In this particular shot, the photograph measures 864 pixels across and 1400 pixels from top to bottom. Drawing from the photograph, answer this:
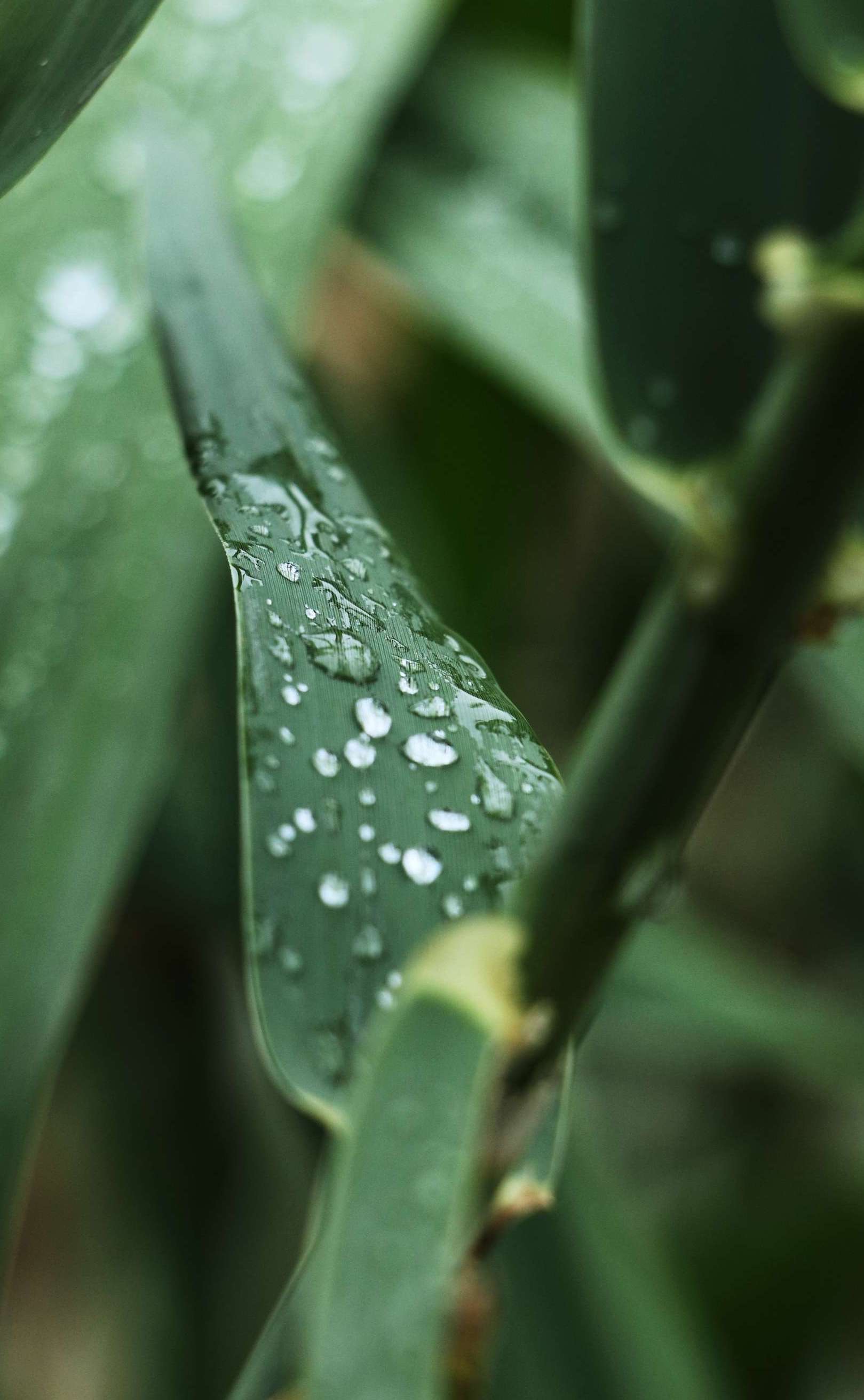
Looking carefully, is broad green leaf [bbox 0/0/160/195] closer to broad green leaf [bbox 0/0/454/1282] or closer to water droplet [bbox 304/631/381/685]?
water droplet [bbox 304/631/381/685]

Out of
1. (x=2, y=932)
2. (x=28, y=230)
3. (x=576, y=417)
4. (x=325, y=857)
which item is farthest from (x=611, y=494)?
(x=325, y=857)

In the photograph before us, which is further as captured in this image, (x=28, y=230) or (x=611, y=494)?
(x=611, y=494)

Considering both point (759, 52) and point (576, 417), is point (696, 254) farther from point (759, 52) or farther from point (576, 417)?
point (576, 417)

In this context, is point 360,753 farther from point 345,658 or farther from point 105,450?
point 105,450

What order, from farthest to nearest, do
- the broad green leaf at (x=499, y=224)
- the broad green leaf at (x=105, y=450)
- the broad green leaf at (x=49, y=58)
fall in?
the broad green leaf at (x=499, y=224) < the broad green leaf at (x=105, y=450) < the broad green leaf at (x=49, y=58)

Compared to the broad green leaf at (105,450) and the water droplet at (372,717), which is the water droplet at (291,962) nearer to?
the water droplet at (372,717)

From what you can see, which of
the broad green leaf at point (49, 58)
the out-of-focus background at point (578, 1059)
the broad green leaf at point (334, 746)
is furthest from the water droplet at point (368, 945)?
the out-of-focus background at point (578, 1059)

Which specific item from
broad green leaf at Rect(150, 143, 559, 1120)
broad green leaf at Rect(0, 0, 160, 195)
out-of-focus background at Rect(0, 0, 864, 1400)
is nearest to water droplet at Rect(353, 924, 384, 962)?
broad green leaf at Rect(150, 143, 559, 1120)

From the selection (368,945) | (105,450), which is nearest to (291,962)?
(368,945)
